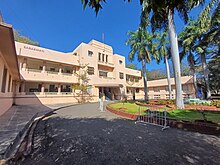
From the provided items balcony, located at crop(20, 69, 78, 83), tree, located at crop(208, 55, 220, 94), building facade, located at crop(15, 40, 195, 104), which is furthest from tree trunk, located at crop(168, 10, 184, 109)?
tree, located at crop(208, 55, 220, 94)

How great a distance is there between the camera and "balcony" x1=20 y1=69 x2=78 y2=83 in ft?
55.6

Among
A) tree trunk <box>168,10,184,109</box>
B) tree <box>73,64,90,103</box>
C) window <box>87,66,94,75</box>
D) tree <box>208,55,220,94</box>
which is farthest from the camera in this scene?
tree <box>208,55,220,94</box>

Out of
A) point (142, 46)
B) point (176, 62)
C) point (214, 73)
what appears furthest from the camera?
point (214, 73)

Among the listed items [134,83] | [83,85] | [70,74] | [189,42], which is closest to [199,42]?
[189,42]

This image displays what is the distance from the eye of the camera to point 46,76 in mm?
18844

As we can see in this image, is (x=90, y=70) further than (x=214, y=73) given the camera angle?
No

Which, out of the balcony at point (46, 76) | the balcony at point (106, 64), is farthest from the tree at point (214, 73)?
the balcony at point (46, 76)

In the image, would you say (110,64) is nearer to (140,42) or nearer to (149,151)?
(140,42)

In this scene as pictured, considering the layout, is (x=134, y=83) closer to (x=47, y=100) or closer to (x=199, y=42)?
(x=199, y=42)

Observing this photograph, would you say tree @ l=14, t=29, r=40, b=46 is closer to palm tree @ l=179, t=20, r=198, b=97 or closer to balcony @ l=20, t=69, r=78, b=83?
balcony @ l=20, t=69, r=78, b=83

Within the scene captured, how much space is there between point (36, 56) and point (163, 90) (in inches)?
1166

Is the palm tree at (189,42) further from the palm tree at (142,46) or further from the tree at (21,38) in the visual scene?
the tree at (21,38)

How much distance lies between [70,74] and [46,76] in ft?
13.4

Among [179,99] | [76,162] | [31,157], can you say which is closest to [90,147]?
[76,162]
